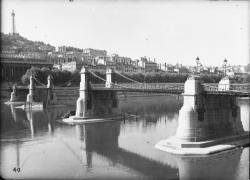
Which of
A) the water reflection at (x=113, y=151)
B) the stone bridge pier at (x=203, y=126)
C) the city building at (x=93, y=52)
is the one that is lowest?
the water reflection at (x=113, y=151)

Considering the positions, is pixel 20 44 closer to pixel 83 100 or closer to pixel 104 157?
pixel 83 100

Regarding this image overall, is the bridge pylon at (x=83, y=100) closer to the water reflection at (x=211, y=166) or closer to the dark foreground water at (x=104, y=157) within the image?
the dark foreground water at (x=104, y=157)

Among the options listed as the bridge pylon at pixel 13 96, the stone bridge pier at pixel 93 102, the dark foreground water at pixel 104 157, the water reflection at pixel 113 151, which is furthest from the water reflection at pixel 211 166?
the bridge pylon at pixel 13 96

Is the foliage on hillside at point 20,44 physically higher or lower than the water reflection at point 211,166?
higher

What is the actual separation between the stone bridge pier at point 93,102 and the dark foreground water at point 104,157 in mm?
5310

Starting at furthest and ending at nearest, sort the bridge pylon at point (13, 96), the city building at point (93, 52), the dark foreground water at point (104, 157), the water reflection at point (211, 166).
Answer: the city building at point (93, 52)
the bridge pylon at point (13, 96)
the dark foreground water at point (104, 157)
the water reflection at point (211, 166)

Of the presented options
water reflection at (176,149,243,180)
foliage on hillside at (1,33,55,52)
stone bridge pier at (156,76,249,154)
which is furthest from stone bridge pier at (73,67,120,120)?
foliage on hillside at (1,33,55,52)

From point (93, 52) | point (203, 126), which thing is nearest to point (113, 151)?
point (203, 126)

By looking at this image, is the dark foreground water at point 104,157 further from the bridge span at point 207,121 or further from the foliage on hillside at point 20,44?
the foliage on hillside at point 20,44

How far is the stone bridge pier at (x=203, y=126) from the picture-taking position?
25.6m

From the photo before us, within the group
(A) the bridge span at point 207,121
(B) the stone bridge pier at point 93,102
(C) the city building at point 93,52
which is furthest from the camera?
(C) the city building at point 93,52

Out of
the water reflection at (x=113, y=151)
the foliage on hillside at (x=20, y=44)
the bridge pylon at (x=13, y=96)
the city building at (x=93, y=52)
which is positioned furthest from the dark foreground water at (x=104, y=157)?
the city building at (x=93, y=52)

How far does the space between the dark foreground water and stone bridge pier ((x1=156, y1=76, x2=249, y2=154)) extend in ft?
4.12

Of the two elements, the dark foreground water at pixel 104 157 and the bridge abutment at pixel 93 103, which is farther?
the bridge abutment at pixel 93 103
